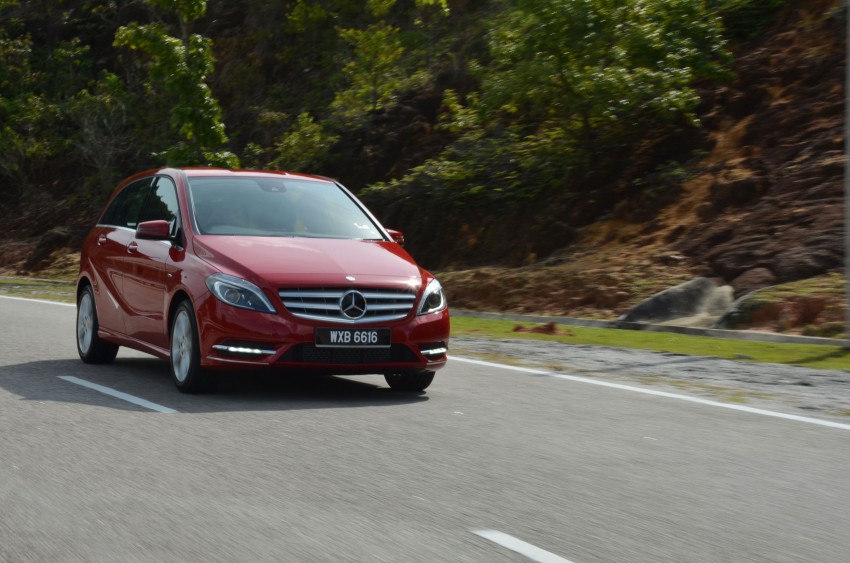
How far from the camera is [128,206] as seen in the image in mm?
11945

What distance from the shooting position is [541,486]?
6.32 metres

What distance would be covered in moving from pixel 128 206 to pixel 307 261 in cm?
313

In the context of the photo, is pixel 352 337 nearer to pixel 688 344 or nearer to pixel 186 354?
pixel 186 354

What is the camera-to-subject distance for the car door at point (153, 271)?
399 inches

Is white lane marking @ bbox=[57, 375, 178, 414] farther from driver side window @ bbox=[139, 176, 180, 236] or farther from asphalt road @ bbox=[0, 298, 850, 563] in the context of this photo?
driver side window @ bbox=[139, 176, 180, 236]

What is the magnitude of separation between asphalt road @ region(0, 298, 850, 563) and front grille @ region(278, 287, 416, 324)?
63 cm

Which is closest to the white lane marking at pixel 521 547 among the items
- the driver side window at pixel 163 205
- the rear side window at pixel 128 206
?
the driver side window at pixel 163 205

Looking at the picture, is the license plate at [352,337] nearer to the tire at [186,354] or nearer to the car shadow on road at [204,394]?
the car shadow on road at [204,394]

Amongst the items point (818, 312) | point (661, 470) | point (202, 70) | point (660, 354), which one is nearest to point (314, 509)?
point (661, 470)

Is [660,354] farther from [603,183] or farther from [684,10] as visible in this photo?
[684,10]

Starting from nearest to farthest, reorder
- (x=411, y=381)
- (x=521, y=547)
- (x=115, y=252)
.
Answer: (x=521, y=547) → (x=411, y=381) → (x=115, y=252)

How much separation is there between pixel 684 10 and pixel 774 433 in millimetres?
18945

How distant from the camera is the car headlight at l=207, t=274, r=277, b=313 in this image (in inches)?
360

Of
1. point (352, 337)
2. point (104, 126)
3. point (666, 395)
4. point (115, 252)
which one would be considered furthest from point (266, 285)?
point (104, 126)
